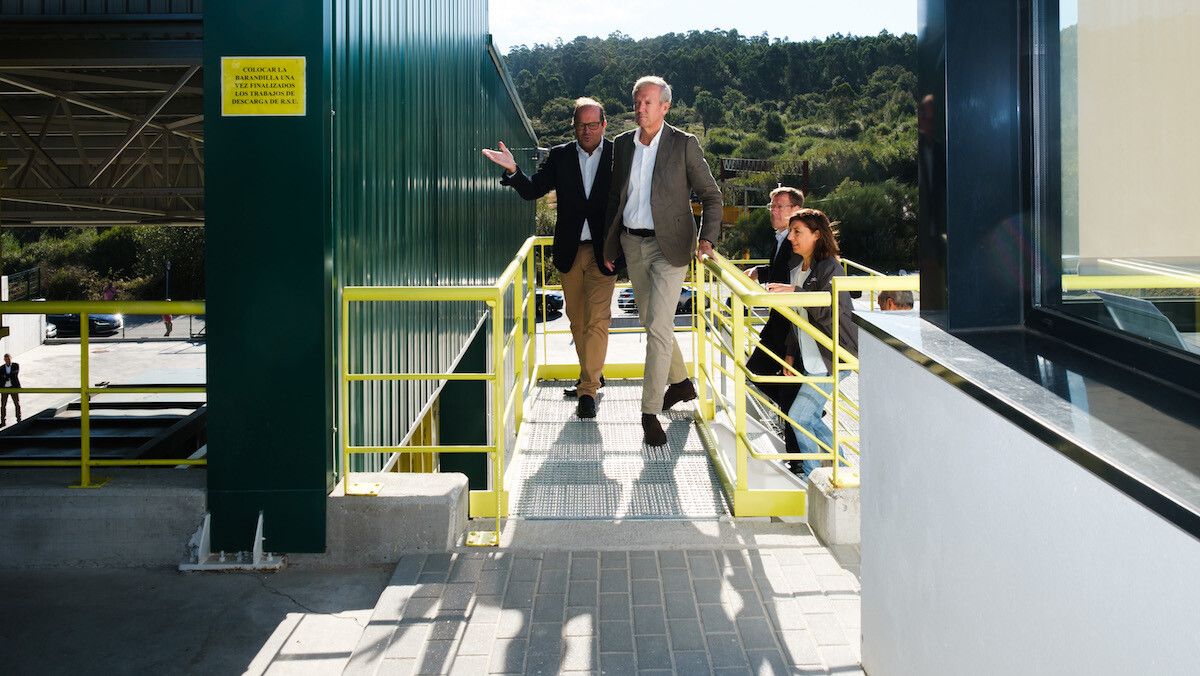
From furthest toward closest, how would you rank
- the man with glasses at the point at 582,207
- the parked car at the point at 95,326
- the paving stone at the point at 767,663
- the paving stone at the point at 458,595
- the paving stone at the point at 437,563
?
the parked car at the point at 95,326 → the man with glasses at the point at 582,207 → the paving stone at the point at 437,563 → the paving stone at the point at 458,595 → the paving stone at the point at 767,663

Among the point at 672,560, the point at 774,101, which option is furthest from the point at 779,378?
the point at 774,101

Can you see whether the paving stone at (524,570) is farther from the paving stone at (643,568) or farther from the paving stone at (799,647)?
the paving stone at (799,647)

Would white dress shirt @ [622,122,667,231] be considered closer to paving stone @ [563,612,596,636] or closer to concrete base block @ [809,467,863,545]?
concrete base block @ [809,467,863,545]

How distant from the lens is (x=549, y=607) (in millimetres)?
3986

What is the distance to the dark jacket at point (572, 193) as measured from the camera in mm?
7000

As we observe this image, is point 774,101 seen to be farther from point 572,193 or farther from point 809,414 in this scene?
point 809,414

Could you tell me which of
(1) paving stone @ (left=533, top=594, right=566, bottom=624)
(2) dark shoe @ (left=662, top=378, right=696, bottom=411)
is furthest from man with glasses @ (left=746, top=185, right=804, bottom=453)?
(1) paving stone @ (left=533, top=594, right=566, bottom=624)

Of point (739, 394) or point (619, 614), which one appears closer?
point (619, 614)

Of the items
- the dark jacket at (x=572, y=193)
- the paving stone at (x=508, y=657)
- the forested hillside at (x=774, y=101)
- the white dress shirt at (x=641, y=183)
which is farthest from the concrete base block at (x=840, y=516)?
the forested hillside at (x=774, y=101)

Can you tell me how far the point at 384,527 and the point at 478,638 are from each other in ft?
3.48

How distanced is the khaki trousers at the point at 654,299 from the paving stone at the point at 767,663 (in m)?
2.97

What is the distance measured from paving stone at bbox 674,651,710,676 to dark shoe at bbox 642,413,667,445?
3.16 metres

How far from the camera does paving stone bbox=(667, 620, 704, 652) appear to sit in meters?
3.65

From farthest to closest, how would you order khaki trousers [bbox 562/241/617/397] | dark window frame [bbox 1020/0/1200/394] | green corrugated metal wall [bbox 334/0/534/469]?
khaki trousers [bbox 562/241/617/397]
green corrugated metal wall [bbox 334/0/534/469]
dark window frame [bbox 1020/0/1200/394]
